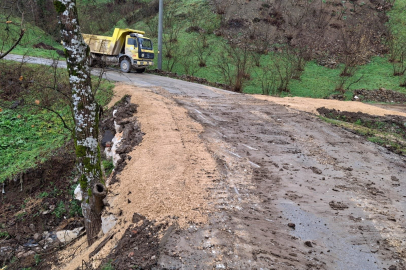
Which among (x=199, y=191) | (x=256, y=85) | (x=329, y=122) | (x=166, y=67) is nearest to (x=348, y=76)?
(x=256, y=85)

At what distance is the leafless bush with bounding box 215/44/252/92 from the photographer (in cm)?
1510

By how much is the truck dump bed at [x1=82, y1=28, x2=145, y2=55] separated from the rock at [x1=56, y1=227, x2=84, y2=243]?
11.8 m

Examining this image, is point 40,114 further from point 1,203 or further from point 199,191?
point 199,191

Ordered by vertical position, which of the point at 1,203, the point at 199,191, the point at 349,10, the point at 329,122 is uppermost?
the point at 349,10

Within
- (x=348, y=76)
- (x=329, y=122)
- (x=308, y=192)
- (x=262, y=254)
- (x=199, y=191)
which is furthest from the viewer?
(x=348, y=76)

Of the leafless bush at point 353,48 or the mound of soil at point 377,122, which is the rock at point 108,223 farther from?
the leafless bush at point 353,48

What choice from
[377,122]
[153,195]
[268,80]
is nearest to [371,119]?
[377,122]

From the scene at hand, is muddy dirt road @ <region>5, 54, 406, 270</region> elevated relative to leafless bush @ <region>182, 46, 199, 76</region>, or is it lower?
lower

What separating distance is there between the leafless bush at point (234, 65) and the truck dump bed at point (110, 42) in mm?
5977

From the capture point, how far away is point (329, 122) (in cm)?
920

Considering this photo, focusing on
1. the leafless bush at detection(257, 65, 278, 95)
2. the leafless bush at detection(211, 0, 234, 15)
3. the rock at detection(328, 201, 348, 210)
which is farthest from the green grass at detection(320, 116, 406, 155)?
the leafless bush at detection(211, 0, 234, 15)

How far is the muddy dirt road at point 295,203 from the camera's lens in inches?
146

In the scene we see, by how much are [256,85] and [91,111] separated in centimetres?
1339

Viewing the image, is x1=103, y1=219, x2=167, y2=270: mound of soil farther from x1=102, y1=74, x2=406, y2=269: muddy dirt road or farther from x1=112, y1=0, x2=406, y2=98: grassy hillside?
x1=112, y1=0, x2=406, y2=98: grassy hillside
